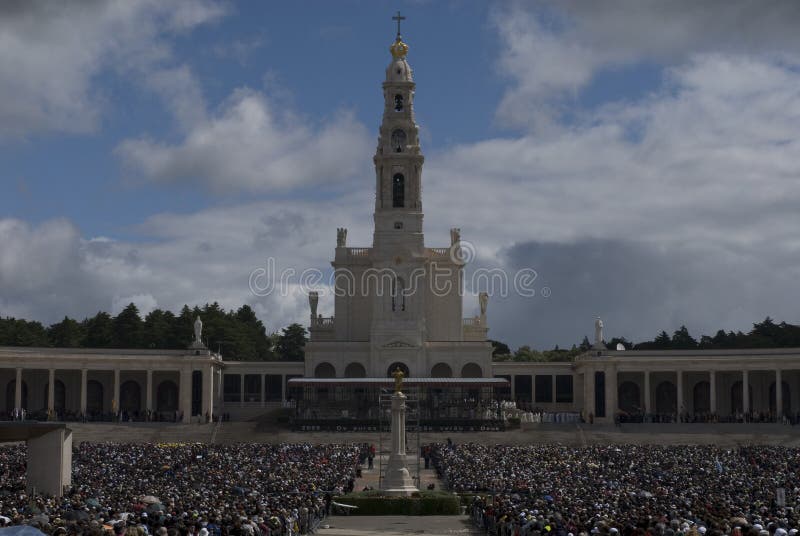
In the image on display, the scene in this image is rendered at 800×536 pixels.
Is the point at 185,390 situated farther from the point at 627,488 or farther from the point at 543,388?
the point at 627,488

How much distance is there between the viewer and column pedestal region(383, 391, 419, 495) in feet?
184

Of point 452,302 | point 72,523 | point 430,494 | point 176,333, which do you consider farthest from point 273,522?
point 176,333

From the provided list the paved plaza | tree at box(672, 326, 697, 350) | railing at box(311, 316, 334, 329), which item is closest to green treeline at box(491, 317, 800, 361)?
tree at box(672, 326, 697, 350)

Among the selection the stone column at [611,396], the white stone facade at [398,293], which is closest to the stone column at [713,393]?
the stone column at [611,396]

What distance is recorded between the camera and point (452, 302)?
105312 millimetres

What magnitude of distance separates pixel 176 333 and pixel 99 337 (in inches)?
285

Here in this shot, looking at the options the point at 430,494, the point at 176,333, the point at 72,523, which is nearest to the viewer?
the point at 72,523

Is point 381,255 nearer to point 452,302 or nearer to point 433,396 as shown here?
point 452,302

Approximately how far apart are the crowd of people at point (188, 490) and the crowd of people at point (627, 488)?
6.56 metres

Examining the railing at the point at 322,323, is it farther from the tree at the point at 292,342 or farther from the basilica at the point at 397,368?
the tree at the point at 292,342

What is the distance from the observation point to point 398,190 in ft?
344

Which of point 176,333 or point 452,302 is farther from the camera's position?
point 176,333

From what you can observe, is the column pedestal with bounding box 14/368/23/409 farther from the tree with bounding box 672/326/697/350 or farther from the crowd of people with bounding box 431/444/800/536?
the tree with bounding box 672/326/697/350

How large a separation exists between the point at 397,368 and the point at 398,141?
2192cm
